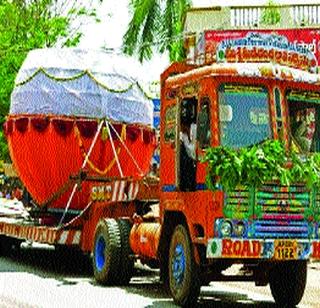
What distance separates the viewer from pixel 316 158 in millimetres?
11070

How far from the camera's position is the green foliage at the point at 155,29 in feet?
109

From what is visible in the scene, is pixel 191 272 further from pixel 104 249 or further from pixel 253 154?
pixel 104 249

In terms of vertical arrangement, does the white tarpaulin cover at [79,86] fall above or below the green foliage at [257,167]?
above

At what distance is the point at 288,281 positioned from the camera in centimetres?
1205

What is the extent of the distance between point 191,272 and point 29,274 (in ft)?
15.5

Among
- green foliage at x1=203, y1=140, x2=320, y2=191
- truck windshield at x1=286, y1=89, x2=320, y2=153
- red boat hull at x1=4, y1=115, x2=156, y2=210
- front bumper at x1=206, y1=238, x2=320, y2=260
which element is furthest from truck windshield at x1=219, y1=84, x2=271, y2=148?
red boat hull at x1=4, y1=115, x2=156, y2=210

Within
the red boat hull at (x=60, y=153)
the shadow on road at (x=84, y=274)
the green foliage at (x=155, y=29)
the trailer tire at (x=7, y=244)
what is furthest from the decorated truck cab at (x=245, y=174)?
the green foliage at (x=155, y=29)

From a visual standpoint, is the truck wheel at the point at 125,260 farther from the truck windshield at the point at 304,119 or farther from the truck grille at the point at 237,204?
the truck windshield at the point at 304,119

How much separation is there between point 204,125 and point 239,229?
51.0 inches

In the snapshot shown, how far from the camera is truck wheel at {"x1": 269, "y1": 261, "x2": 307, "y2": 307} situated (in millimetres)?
11891

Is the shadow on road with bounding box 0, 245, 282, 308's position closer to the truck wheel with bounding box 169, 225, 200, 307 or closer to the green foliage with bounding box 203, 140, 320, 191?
the truck wheel with bounding box 169, 225, 200, 307

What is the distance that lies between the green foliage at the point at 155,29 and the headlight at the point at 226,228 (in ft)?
75.2

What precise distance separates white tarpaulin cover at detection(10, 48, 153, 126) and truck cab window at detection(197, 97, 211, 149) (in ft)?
18.7

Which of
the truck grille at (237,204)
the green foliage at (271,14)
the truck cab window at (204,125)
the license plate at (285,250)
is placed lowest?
the license plate at (285,250)
